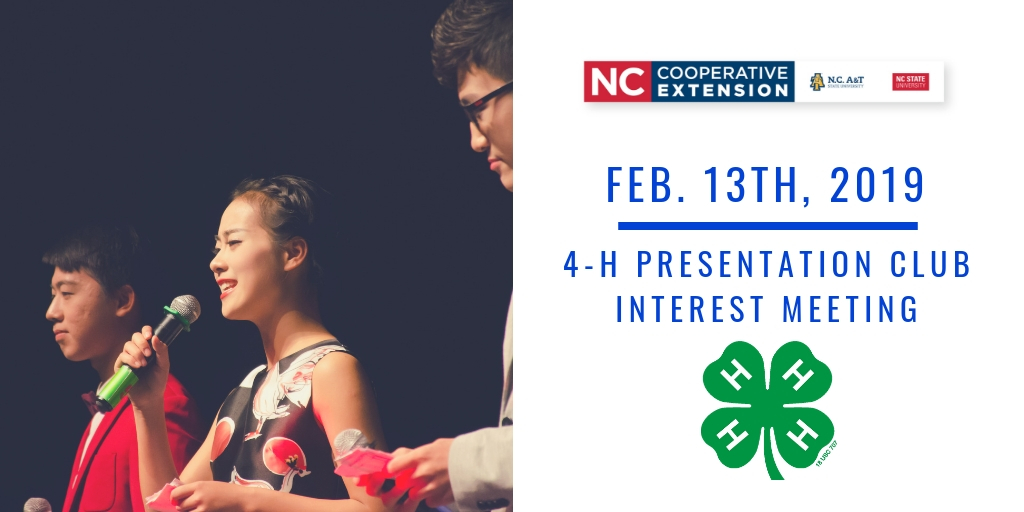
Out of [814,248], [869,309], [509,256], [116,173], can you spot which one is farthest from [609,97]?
[116,173]

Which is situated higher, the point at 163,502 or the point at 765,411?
the point at 765,411

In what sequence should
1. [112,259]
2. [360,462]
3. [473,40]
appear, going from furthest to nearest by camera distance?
[112,259], [473,40], [360,462]

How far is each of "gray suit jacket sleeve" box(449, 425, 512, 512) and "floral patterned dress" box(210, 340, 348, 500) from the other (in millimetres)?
310

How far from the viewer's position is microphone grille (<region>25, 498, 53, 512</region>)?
292cm

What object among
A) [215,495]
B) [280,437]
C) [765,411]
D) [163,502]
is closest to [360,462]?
[280,437]

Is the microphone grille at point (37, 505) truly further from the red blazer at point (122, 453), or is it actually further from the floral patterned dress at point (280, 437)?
the floral patterned dress at point (280, 437)

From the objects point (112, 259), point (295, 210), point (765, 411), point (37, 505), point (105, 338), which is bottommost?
point (37, 505)

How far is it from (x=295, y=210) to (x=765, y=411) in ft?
4.53

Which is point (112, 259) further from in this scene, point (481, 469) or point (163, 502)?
point (481, 469)

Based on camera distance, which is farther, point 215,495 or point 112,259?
point 112,259

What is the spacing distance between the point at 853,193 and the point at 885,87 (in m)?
0.31

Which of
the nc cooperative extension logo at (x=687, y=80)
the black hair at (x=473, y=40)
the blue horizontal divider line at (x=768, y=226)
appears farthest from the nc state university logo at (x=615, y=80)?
the blue horizontal divider line at (x=768, y=226)

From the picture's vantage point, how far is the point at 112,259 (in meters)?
2.97

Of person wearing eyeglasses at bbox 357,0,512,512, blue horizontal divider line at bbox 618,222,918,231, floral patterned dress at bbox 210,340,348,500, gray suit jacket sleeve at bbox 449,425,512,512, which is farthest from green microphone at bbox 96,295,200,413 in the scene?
blue horizontal divider line at bbox 618,222,918,231
